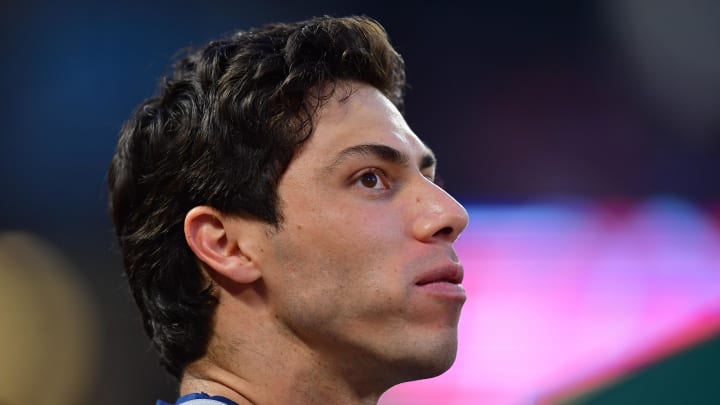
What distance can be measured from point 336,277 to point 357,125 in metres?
0.43

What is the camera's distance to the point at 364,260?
2.17 meters

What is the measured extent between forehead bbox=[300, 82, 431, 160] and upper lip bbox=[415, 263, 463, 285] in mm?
344

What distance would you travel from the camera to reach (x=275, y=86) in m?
2.40

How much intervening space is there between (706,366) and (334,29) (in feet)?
7.85

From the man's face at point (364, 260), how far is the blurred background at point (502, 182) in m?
1.92

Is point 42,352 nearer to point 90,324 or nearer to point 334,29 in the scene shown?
point 90,324

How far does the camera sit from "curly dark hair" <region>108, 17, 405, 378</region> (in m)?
2.31

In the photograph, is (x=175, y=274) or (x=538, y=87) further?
(x=538, y=87)

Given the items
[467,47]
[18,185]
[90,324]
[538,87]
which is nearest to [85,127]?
[18,185]

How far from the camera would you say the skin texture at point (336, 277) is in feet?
7.08

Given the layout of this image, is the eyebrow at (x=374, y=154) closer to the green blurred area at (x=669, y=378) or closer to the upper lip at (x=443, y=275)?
the upper lip at (x=443, y=275)

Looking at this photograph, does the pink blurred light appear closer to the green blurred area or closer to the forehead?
the green blurred area

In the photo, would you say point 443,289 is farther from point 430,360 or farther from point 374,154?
point 374,154

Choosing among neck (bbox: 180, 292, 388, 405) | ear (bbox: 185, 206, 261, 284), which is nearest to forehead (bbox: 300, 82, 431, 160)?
ear (bbox: 185, 206, 261, 284)
